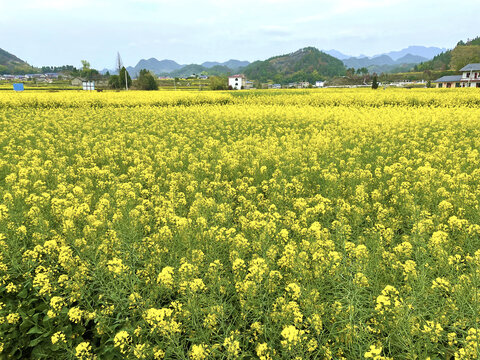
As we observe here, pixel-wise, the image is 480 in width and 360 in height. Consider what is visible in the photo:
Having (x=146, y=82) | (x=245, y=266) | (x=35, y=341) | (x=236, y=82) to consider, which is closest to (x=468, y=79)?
(x=146, y=82)

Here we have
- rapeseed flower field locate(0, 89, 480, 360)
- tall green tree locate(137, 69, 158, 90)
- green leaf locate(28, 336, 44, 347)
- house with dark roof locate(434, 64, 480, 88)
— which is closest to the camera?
rapeseed flower field locate(0, 89, 480, 360)

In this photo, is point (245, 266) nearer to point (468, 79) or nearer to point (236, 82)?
point (468, 79)

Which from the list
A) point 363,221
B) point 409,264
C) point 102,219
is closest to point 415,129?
point 363,221

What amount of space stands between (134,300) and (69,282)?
1134 millimetres

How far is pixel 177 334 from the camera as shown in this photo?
129 inches

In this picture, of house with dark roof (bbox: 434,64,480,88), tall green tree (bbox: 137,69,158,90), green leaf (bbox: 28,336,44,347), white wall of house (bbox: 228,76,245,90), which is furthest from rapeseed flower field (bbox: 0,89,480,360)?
white wall of house (bbox: 228,76,245,90)

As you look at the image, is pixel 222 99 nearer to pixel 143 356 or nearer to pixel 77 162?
pixel 77 162

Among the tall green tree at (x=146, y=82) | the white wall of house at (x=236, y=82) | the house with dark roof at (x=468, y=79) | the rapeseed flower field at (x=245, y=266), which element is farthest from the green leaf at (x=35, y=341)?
the white wall of house at (x=236, y=82)

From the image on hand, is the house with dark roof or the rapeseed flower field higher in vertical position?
the house with dark roof

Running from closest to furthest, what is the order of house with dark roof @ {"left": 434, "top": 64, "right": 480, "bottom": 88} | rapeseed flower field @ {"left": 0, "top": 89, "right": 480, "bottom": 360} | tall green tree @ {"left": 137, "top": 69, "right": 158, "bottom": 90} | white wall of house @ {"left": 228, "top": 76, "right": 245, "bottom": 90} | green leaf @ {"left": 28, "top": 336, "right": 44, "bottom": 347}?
rapeseed flower field @ {"left": 0, "top": 89, "right": 480, "bottom": 360}
green leaf @ {"left": 28, "top": 336, "right": 44, "bottom": 347}
tall green tree @ {"left": 137, "top": 69, "right": 158, "bottom": 90}
house with dark roof @ {"left": 434, "top": 64, "right": 480, "bottom": 88}
white wall of house @ {"left": 228, "top": 76, "right": 245, "bottom": 90}

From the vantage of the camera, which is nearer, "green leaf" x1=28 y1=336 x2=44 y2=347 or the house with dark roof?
"green leaf" x1=28 y1=336 x2=44 y2=347

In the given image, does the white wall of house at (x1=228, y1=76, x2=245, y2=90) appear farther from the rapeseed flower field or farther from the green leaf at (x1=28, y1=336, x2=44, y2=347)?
the green leaf at (x1=28, y1=336, x2=44, y2=347)

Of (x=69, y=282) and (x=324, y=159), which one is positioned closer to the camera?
(x=69, y=282)

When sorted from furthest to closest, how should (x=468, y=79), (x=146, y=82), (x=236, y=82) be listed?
(x=236, y=82) → (x=468, y=79) → (x=146, y=82)
